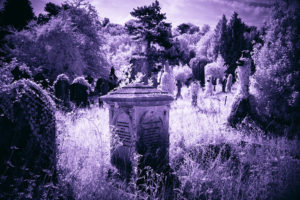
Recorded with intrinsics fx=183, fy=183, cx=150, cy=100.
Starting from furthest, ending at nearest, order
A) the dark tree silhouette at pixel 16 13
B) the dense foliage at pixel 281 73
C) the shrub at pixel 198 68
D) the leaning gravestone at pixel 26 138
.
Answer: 1. the shrub at pixel 198 68
2. the dark tree silhouette at pixel 16 13
3. the dense foliage at pixel 281 73
4. the leaning gravestone at pixel 26 138

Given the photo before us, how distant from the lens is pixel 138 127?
121 inches

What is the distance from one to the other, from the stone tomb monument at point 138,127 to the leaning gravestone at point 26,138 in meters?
0.98

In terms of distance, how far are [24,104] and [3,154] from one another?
0.69m

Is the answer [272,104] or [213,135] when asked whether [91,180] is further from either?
[272,104]

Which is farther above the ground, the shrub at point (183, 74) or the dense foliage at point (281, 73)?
the shrub at point (183, 74)

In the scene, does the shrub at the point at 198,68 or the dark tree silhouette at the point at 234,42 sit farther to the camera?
the shrub at the point at 198,68

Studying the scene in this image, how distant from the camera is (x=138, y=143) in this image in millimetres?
3080

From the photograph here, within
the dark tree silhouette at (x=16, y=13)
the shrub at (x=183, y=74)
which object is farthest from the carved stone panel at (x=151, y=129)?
the shrub at (x=183, y=74)

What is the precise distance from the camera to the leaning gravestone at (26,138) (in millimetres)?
2363

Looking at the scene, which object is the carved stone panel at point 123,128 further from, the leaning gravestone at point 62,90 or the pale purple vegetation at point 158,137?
the leaning gravestone at point 62,90

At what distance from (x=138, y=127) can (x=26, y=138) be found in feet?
5.32

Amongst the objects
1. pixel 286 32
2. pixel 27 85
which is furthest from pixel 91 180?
pixel 286 32

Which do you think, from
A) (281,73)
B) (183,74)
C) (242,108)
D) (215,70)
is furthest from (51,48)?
(215,70)

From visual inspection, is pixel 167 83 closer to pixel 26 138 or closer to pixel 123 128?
pixel 123 128
